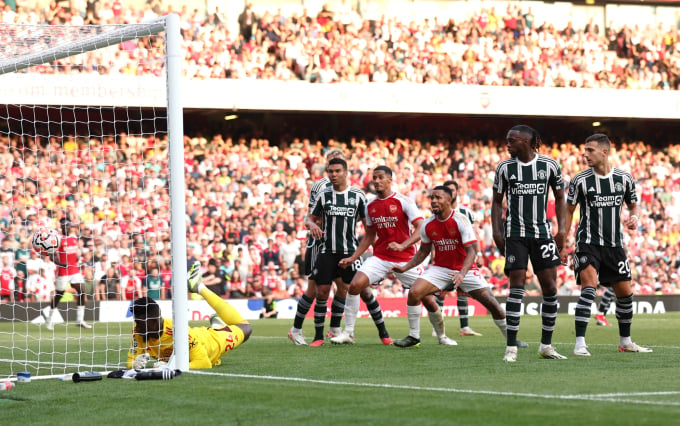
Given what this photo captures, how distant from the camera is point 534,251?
11.2 meters

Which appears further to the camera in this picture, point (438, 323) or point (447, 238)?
point (438, 323)

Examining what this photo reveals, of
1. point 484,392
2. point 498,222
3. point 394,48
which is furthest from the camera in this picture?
point 394,48

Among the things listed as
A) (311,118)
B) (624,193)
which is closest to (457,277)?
(624,193)

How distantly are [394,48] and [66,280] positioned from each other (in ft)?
49.2

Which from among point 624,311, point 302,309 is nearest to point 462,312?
point 302,309

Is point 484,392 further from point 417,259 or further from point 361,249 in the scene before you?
point 361,249

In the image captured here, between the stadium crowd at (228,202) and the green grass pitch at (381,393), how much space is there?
393 inches

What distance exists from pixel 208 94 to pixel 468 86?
812 cm

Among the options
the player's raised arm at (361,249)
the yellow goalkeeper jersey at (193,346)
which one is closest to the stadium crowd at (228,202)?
the player's raised arm at (361,249)

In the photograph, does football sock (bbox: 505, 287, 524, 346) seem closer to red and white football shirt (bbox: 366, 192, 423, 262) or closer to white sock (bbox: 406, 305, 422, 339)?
white sock (bbox: 406, 305, 422, 339)

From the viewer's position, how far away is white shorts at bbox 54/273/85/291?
2184 cm

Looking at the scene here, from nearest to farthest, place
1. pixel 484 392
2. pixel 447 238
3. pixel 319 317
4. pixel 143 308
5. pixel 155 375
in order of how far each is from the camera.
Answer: pixel 484 392 < pixel 155 375 < pixel 143 308 < pixel 447 238 < pixel 319 317

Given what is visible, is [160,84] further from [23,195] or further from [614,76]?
[614,76]

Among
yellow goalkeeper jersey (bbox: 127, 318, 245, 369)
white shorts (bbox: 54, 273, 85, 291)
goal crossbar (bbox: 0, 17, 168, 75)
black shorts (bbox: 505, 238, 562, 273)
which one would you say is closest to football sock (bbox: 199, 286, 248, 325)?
yellow goalkeeper jersey (bbox: 127, 318, 245, 369)
